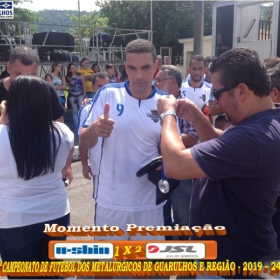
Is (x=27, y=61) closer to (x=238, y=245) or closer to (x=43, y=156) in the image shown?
(x=43, y=156)

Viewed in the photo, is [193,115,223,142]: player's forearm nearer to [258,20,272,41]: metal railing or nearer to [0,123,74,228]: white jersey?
[0,123,74,228]: white jersey

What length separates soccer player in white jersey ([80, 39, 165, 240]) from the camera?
265 centimetres

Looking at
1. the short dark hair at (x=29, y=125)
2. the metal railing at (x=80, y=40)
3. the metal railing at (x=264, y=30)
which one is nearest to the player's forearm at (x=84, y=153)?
the short dark hair at (x=29, y=125)

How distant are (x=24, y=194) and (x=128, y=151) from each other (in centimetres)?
79

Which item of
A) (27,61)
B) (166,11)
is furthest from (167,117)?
(166,11)

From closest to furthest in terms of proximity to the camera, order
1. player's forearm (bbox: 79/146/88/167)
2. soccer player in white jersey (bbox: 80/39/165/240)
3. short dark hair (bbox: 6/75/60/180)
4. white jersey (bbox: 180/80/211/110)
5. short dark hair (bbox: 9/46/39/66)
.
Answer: short dark hair (bbox: 6/75/60/180) < soccer player in white jersey (bbox: 80/39/165/240) < player's forearm (bbox: 79/146/88/167) < short dark hair (bbox: 9/46/39/66) < white jersey (bbox: 180/80/211/110)

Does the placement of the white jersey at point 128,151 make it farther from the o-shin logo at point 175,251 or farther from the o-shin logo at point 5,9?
the o-shin logo at point 5,9

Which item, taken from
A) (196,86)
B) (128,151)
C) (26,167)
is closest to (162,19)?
(196,86)

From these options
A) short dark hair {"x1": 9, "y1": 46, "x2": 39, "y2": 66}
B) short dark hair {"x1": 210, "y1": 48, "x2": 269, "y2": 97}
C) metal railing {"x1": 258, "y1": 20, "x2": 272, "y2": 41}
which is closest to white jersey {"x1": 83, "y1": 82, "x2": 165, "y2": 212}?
short dark hair {"x1": 210, "y1": 48, "x2": 269, "y2": 97}

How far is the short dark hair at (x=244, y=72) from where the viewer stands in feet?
5.85

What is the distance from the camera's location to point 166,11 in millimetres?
33562

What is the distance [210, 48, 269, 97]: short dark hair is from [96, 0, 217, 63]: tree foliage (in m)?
33.0

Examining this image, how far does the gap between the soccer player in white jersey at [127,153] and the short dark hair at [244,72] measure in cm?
95

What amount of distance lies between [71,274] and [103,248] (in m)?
0.30
